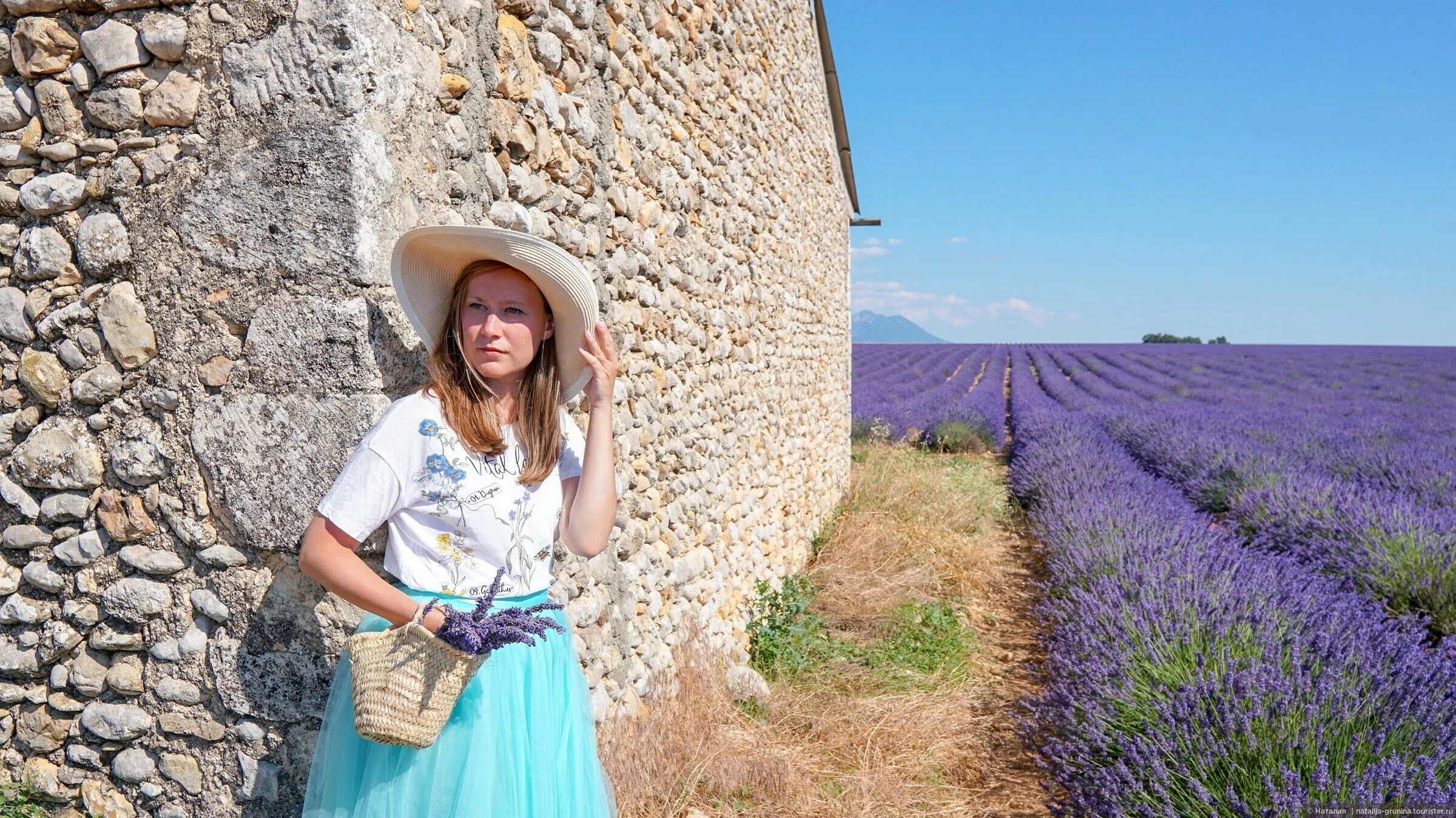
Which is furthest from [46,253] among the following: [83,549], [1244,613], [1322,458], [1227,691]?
[1322,458]

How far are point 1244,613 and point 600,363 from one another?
317 centimetres

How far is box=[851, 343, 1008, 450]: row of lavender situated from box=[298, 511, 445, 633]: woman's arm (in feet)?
32.6

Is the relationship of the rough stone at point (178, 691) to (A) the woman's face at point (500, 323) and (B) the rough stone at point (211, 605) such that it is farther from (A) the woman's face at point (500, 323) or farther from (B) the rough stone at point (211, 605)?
(A) the woman's face at point (500, 323)

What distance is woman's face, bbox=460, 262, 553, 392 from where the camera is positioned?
153 centimetres

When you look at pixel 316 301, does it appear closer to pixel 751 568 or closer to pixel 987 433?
pixel 751 568

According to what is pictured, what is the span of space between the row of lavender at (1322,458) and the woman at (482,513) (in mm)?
4582

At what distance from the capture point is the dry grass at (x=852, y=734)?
102 inches

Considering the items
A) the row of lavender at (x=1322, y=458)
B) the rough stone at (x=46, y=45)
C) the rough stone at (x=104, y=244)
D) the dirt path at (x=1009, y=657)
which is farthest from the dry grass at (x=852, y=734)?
the rough stone at (x=46, y=45)

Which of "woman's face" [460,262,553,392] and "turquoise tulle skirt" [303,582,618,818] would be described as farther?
"woman's face" [460,262,553,392]

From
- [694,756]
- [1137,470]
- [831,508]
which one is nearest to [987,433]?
[1137,470]

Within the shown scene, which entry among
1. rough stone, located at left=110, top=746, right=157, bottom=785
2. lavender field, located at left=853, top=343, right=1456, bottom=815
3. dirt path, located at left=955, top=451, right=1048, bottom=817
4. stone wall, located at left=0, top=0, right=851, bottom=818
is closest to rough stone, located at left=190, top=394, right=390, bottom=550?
stone wall, located at left=0, top=0, right=851, bottom=818

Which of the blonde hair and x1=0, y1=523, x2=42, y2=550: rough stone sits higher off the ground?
the blonde hair

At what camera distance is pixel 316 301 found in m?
1.65

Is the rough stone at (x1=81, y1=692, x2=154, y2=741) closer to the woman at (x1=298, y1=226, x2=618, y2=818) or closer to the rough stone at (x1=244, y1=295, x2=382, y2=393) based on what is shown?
the woman at (x1=298, y1=226, x2=618, y2=818)
